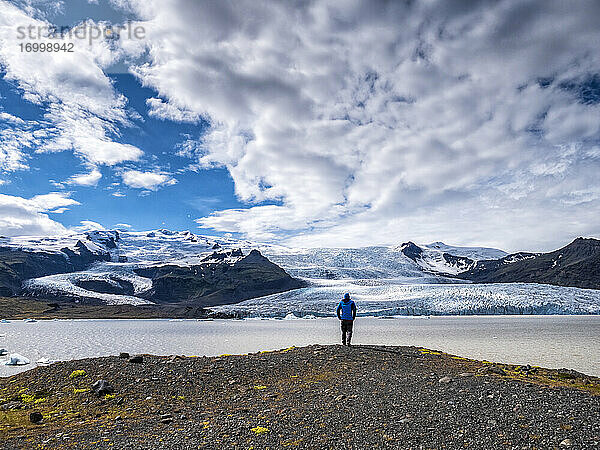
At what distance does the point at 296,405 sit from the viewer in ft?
33.6

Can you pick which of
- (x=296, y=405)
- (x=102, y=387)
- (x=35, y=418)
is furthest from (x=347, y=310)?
(x=35, y=418)

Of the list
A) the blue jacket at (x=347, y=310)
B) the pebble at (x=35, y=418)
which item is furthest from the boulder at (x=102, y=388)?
the blue jacket at (x=347, y=310)

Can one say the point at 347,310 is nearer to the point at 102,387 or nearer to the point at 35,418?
the point at 102,387

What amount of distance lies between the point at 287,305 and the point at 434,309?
139ft

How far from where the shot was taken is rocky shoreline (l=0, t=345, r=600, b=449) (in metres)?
7.51

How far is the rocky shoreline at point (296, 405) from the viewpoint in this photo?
7507mm

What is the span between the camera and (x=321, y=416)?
29.6 feet

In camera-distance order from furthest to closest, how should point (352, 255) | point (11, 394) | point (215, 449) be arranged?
point (352, 255)
point (11, 394)
point (215, 449)

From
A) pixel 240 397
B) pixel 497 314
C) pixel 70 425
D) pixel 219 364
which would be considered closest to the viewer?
pixel 70 425

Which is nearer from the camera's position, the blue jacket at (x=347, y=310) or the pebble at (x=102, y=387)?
the pebble at (x=102, y=387)

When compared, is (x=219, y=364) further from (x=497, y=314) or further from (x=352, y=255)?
(x=352, y=255)

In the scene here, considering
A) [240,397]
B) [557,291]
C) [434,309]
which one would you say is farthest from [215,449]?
[557,291]

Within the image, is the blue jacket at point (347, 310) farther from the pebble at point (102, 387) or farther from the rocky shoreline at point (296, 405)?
the pebble at point (102, 387)

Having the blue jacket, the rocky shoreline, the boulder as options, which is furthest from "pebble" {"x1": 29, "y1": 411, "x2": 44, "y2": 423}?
the blue jacket
